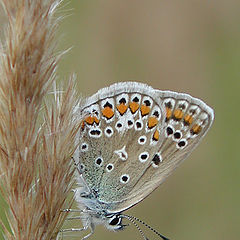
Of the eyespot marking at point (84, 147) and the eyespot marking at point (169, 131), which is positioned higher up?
the eyespot marking at point (169, 131)

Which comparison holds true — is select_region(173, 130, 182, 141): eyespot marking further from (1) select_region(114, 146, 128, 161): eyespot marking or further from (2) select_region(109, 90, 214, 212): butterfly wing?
(1) select_region(114, 146, 128, 161): eyespot marking

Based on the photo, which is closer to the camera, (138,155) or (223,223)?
(138,155)

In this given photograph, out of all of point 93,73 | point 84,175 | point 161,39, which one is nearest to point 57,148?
point 84,175

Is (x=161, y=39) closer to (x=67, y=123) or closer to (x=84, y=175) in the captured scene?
(x=84, y=175)

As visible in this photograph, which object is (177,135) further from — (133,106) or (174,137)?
(133,106)

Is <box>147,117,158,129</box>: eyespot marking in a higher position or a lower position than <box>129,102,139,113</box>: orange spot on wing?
lower

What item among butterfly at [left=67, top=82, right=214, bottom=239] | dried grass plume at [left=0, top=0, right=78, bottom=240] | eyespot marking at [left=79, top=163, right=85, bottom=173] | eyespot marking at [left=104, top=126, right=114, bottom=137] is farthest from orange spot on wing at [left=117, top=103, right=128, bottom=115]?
dried grass plume at [left=0, top=0, right=78, bottom=240]

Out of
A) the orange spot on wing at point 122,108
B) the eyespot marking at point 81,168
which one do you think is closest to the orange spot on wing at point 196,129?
the orange spot on wing at point 122,108

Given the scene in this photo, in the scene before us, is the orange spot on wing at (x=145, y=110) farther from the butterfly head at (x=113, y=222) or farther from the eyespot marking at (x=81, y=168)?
the butterfly head at (x=113, y=222)
